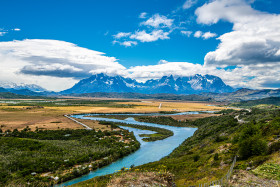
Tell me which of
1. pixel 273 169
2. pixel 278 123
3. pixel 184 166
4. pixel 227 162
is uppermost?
pixel 278 123

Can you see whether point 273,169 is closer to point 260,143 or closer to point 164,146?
point 260,143

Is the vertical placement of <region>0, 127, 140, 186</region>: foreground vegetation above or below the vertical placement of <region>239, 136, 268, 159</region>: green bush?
below

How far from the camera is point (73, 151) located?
57000mm

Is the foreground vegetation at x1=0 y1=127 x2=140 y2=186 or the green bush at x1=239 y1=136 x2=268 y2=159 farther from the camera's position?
the foreground vegetation at x1=0 y1=127 x2=140 y2=186

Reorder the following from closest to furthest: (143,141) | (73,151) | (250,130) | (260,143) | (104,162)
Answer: (260,143)
(250,130)
(104,162)
(73,151)
(143,141)

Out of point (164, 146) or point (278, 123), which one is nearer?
point (278, 123)

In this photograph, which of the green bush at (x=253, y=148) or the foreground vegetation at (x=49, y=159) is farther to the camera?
the foreground vegetation at (x=49, y=159)

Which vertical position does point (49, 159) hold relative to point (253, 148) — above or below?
below

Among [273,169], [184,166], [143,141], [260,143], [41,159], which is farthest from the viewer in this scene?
[143,141]

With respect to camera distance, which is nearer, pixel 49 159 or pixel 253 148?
pixel 253 148

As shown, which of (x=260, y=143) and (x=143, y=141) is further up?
(x=260, y=143)

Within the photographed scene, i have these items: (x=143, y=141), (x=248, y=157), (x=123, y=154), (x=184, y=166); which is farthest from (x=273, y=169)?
(x=143, y=141)

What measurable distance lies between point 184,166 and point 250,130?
17499 mm

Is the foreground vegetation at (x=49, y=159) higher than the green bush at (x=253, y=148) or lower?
lower
